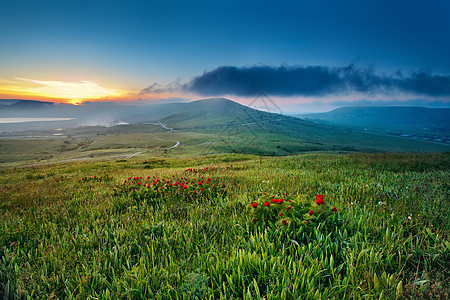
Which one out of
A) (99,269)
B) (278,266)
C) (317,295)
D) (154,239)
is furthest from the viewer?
(154,239)

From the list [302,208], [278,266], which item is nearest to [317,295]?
[278,266]

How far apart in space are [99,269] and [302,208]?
3329 millimetres

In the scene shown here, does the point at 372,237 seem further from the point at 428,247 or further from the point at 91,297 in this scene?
the point at 91,297

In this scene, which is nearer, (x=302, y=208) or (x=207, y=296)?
(x=207, y=296)

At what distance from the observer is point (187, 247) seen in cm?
297

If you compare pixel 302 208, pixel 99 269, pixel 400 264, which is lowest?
pixel 99 269

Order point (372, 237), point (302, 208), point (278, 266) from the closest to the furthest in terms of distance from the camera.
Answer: point (278, 266)
point (372, 237)
point (302, 208)

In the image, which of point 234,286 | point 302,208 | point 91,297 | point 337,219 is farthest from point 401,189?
point 91,297

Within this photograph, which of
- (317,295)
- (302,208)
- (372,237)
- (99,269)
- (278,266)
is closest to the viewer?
(317,295)

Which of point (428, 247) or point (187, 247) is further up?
point (428, 247)

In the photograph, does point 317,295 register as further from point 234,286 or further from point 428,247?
point 428,247

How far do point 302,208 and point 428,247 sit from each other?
162 centimetres

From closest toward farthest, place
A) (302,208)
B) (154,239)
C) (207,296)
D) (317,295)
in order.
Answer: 1. (317,295)
2. (207,296)
3. (154,239)
4. (302,208)

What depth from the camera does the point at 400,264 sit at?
2.37 m
